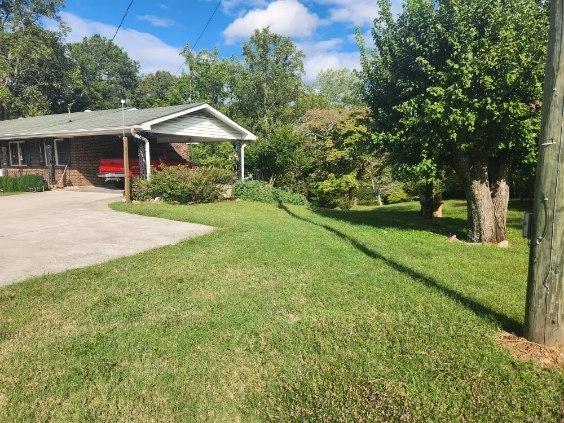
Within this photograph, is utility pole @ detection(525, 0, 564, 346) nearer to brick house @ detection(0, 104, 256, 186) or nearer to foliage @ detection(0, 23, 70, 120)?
brick house @ detection(0, 104, 256, 186)

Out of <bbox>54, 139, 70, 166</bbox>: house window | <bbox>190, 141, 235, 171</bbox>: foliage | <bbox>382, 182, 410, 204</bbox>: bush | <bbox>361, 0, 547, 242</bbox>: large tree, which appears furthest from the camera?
<bbox>382, 182, 410, 204</bbox>: bush

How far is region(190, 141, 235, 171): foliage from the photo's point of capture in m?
23.3

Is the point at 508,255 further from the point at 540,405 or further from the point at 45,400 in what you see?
the point at 45,400

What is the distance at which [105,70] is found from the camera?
67188mm

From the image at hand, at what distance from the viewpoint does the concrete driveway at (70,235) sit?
21.1 feet

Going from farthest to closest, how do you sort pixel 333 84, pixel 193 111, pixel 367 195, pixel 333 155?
pixel 333 84, pixel 367 195, pixel 333 155, pixel 193 111

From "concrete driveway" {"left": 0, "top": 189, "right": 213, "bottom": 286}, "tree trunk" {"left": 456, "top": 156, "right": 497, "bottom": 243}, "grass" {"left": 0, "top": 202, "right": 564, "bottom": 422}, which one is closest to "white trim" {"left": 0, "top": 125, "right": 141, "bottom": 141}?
"concrete driveway" {"left": 0, "top": 189, "right": 213, "bottom": 286}

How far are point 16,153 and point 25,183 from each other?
18.2 ft

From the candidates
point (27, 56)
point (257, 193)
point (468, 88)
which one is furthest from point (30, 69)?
point (468, 88)

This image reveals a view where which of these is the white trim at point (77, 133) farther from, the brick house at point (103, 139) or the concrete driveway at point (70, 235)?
the concrete driveway at point (70, 235)

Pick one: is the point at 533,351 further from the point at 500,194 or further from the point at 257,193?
the point at 257,193

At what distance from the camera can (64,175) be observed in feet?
64.8

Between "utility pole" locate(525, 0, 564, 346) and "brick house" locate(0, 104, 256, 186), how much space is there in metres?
13.8

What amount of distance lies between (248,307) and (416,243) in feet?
15.3
